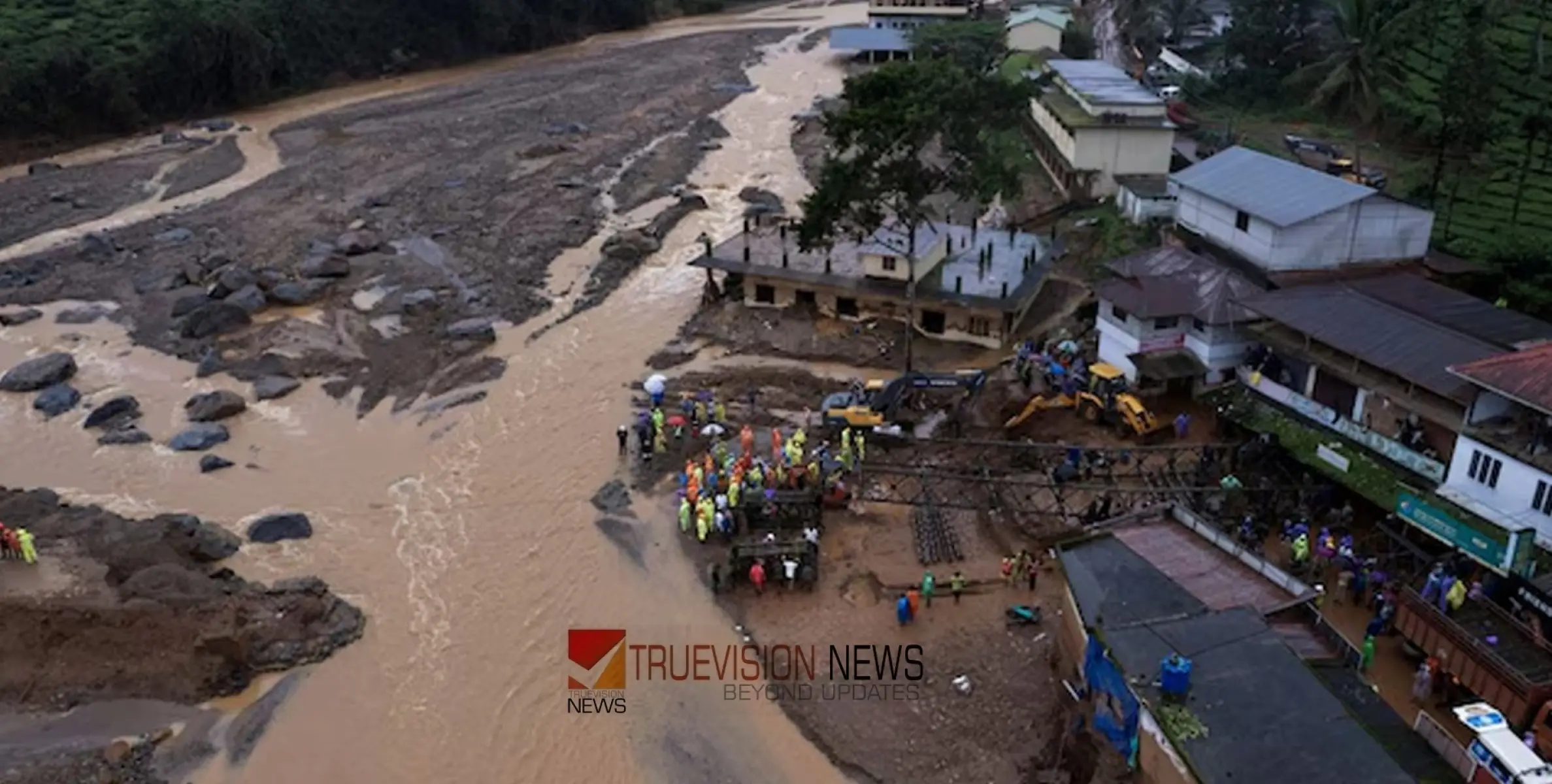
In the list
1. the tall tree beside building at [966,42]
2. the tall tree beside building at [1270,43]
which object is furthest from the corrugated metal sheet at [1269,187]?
the tall tree beside building at [1270,43]

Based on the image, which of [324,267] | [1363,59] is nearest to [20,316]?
[324,267]

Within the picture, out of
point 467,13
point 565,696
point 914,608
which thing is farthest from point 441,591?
point 467,13

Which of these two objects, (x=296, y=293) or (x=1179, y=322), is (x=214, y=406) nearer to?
(x=296, y=293)

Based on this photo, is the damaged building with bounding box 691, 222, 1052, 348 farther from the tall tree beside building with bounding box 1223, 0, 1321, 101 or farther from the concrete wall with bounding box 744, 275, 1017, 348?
A: the tall tree beside building with bounding box 1223, 0, 1321, 101

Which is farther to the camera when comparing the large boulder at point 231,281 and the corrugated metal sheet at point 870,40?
the corrugated metal sheet at point 870,40

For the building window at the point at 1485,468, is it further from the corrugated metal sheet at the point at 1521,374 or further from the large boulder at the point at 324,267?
the large boulder at the point at 324,267

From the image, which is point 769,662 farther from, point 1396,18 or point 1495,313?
point 1396,18
